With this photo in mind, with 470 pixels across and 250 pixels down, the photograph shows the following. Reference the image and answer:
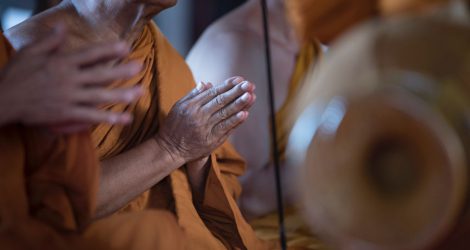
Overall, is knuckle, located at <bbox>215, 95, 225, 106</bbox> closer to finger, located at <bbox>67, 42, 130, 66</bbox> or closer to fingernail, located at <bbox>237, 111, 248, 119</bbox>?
fingernail, located at <bbox>237, 111, 248, 119</bbox>

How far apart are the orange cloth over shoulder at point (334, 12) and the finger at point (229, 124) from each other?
0.34 meters

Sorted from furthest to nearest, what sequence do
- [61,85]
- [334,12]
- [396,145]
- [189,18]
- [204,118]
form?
[189,18], [334,12], [204,118], [396,145], [61,85]

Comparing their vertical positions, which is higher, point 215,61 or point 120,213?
point 215,61

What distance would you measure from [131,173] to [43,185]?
24 cm

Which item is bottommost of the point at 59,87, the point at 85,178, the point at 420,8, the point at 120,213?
the point at 120,213

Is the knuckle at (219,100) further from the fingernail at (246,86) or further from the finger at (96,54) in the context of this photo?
the finger at (96,54)

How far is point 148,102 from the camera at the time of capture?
1.38 metres

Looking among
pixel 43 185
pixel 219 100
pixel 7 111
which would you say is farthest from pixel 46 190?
pixel 219 100

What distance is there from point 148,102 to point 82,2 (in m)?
0.21

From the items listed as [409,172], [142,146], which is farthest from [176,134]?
[409,172]

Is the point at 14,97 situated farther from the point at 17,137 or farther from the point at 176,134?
the point at 176,134

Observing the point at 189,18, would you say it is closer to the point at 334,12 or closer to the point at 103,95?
the point at 334,12

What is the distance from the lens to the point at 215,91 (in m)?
1.27

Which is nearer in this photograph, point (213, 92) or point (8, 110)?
point (8, 110)
